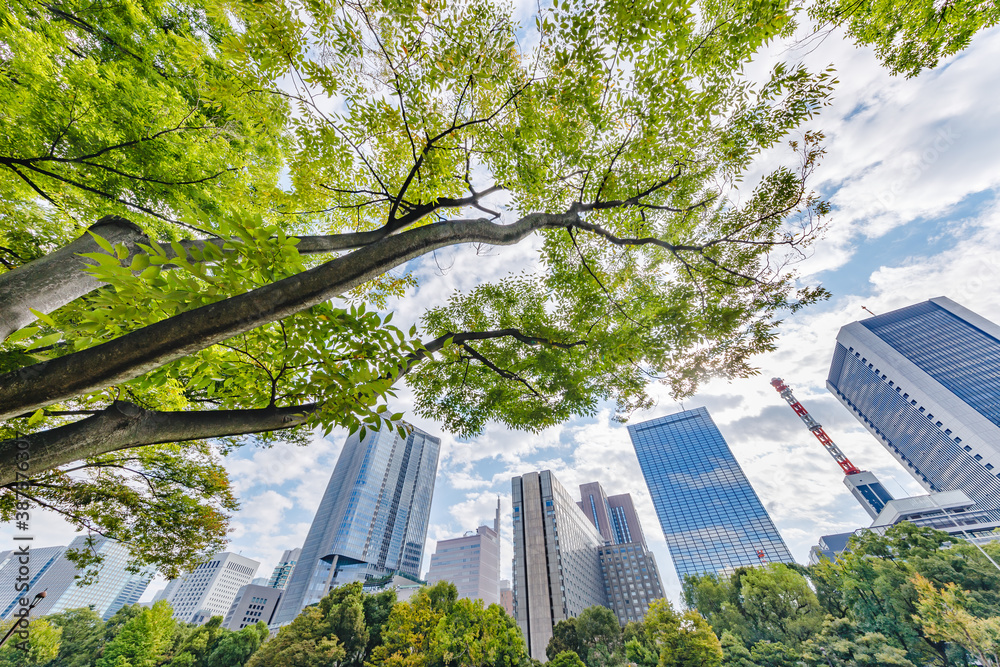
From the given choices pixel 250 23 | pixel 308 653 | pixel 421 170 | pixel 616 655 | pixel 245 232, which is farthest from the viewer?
pixel 616 655

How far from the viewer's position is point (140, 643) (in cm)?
1888

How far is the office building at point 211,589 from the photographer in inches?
3720

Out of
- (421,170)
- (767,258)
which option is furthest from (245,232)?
(767,258)

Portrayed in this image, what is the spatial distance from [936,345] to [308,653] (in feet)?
315

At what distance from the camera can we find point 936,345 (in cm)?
5925

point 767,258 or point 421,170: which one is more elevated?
point 421,170

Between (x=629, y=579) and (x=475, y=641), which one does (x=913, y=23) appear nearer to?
(x=475, y=641)

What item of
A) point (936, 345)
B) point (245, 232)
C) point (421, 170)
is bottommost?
point (245, 232)

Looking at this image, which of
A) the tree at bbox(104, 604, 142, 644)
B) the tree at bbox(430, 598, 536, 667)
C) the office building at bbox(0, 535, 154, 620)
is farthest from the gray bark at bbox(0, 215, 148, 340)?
the office building at bbox(0, 535, 154, 620)

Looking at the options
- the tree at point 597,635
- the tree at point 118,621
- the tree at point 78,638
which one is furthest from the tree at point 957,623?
the tree at point 118,621

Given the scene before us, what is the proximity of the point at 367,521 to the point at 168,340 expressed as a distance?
289ft

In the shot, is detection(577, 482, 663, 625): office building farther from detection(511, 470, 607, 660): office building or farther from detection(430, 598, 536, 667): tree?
detection(430, 598, 536, 667): tree

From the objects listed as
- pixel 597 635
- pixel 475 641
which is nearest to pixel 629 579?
pixel 597 635

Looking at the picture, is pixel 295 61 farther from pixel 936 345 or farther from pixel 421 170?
pixel 936 345
